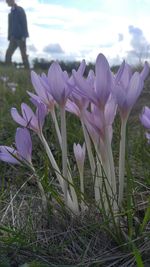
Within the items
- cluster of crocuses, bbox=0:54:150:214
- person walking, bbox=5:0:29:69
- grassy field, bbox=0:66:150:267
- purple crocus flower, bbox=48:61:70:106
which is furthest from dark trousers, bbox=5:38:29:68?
purple crocus flower, bbox=48:61:70:106

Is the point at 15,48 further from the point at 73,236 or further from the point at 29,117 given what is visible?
the point at 73,236

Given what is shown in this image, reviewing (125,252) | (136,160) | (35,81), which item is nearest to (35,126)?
(35,81)

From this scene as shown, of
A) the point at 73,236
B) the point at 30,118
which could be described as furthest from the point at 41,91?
the point at 73,236

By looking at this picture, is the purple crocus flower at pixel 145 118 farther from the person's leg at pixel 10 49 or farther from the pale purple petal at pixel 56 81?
the person's leg at pixel 10 49

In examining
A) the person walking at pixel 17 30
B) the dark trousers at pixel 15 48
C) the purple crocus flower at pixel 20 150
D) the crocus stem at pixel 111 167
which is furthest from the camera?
the dark trousers at pixel 15 48

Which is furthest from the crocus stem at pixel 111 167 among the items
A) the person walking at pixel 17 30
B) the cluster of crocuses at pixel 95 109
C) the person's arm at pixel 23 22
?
the person's arm at pixel 23 22
